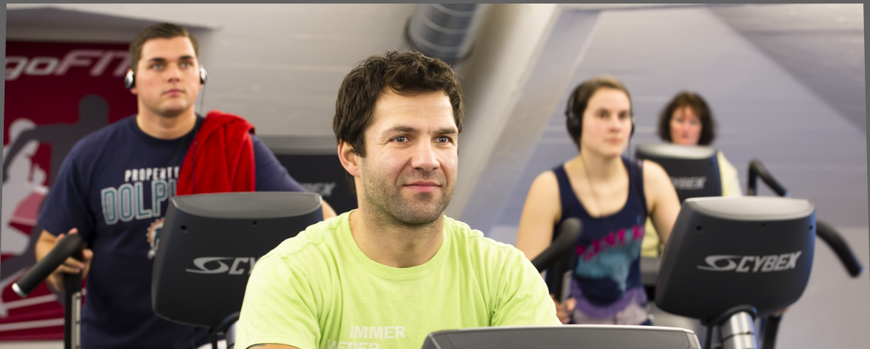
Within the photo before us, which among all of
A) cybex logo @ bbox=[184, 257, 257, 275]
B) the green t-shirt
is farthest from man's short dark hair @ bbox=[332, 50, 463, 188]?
cybex logo @ bbox=[184, 257, 257, 275]

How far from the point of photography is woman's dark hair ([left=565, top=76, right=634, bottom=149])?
2.53 meters

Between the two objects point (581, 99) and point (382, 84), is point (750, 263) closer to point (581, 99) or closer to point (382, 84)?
A: point (382, 84)

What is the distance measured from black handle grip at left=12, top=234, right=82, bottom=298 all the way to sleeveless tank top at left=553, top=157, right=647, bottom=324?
1377 mm

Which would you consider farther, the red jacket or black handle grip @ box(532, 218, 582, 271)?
the red jacket

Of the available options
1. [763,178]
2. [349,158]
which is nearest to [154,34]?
[349,158]

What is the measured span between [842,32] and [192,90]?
4428mm

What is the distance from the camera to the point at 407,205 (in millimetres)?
1095

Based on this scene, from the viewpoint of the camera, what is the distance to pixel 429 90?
3.69 ft

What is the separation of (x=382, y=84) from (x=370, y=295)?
12.7 inches

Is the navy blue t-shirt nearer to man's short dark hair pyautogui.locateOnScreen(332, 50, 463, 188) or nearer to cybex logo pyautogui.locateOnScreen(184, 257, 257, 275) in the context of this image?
cybex logo pyautogui.locateOnScreen(184, 257, 257, 275)

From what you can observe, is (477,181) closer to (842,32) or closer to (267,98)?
(267,98)

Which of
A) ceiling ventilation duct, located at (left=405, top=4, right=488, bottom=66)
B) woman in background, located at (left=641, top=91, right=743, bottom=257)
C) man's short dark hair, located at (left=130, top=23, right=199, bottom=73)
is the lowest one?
woman in background, located at (left=641, top=91, right=743, bottom=257)

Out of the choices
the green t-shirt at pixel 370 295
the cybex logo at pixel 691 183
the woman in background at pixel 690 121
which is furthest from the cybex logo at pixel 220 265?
the woman in background at pixel 690 121

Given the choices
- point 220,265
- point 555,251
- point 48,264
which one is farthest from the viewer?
point 555,251
